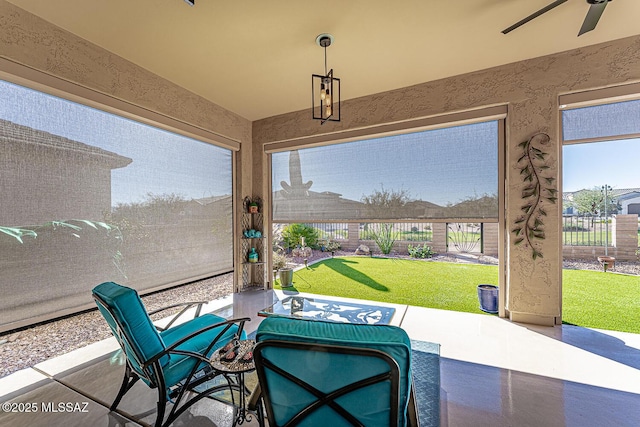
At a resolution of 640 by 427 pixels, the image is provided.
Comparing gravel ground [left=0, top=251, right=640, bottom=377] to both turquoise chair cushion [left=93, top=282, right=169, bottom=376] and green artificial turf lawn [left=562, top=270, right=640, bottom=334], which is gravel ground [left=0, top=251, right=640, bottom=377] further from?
turquoise chair cushion [left=93, top=282, right=169, bottom=376]

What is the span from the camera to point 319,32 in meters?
2.42

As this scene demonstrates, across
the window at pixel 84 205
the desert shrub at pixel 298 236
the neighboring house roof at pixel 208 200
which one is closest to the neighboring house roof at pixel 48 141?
the window at pixel 84 205

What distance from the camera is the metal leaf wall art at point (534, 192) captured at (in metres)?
2.88

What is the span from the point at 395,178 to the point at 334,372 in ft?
10.4

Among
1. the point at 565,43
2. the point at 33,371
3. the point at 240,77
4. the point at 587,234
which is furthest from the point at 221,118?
the point at 587,234

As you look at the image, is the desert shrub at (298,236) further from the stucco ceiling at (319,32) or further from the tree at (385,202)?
the stucco ceiling at (319,32)

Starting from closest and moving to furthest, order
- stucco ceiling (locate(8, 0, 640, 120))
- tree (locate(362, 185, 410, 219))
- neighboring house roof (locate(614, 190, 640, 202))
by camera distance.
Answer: stucco ceiling (locate(8, 0, 640, 120)) → neighboring house roof (locate(614, 190, 640, 202)) → tree (locate(362, 185, 410, 219))

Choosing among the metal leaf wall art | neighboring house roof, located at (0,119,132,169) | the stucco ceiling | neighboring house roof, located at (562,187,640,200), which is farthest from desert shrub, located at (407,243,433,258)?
neighboring house roof, located at (0,119,132,169)

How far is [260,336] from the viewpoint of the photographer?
1.01 meters

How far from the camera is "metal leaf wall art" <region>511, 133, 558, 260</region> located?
288 cm

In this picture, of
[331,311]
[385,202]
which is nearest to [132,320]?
[331,311]

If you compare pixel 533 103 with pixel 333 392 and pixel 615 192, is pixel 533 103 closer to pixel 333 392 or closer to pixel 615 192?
pixel 615 192

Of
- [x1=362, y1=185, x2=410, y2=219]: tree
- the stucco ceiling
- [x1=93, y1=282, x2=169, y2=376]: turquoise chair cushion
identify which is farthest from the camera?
[x1=362, y1=185, x2=410, y2=219]: tree

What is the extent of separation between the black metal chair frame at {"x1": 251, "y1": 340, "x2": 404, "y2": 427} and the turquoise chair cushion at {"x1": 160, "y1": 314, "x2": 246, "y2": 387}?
2.82 ft
